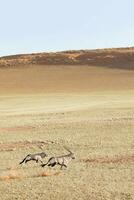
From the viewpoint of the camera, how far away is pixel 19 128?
36.4 meters

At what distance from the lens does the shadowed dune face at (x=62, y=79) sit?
84125mm

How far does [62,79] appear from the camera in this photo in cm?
9231

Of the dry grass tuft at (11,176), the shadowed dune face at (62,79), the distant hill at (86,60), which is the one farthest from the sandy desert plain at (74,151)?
Result: the distant hill at (86,60)

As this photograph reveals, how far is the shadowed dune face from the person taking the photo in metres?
84.1

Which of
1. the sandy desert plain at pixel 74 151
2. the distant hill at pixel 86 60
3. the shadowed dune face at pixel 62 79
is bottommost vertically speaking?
the shadowed dune face at pixel 62 79

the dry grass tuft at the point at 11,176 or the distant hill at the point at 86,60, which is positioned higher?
the dry grass tuft at the point at 11,176

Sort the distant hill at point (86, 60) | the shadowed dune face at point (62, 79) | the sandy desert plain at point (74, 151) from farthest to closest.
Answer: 1. the distant hill at point (86, 60)
2. the shadowed dune face at point (62, 79)
3. the sandy desert plain at point (74, 151)

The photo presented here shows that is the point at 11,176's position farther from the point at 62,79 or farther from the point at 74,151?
the point at 62,79

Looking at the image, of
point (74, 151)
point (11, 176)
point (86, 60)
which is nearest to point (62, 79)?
point (86, 60)

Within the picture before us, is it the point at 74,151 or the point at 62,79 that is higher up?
the point at 74,151

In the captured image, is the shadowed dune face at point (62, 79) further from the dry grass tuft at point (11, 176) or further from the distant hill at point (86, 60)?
the dry grass tuft at point (11, 176)

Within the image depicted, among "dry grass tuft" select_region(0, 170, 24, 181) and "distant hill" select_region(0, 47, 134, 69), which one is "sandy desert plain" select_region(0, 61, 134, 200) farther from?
"distant hill" select_region(0, 47, 134, 69)

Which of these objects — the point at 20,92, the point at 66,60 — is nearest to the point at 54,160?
the point at 20,92

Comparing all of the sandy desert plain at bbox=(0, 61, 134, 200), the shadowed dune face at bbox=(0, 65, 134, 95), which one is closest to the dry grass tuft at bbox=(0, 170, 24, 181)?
the sandy desert plain at bbox=(0, 61, 134, 200)
